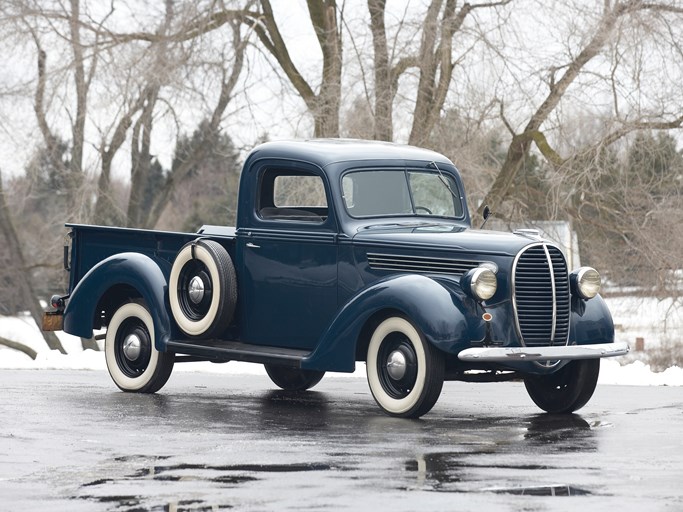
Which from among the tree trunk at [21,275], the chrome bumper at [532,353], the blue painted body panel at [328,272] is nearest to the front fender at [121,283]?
the blue painted body panel at [328,272]

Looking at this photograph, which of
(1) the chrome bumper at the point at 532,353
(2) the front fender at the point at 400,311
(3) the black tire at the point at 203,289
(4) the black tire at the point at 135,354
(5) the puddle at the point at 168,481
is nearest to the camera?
(5) the puddle at the point at 168,481

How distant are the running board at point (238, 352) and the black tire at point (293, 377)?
1366 millimetres

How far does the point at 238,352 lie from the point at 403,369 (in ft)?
5.47

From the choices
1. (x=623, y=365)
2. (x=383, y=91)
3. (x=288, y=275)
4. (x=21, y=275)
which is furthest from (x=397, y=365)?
(x=21, y=275)

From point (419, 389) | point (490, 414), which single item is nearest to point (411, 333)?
point (419, 389)

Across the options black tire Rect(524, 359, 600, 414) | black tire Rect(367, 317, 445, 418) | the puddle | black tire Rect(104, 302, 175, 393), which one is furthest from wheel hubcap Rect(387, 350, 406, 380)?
black tire Rect(104, 302, 175, 393)

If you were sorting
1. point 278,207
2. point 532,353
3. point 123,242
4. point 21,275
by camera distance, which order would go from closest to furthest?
point 532,353
point 278,207
point 123,242
point 21,275

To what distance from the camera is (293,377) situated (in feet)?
43.3

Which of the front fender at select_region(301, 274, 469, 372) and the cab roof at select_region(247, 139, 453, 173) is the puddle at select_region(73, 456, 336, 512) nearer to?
the front fender at select_region(301, 274, 469, 372)

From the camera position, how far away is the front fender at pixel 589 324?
10.7 meters

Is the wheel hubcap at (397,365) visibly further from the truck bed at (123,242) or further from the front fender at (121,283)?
the front fender at (121,283)

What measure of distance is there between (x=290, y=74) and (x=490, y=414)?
15.5 metres

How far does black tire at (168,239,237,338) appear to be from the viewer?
11.4 metres

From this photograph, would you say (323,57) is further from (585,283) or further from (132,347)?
(585,283)
